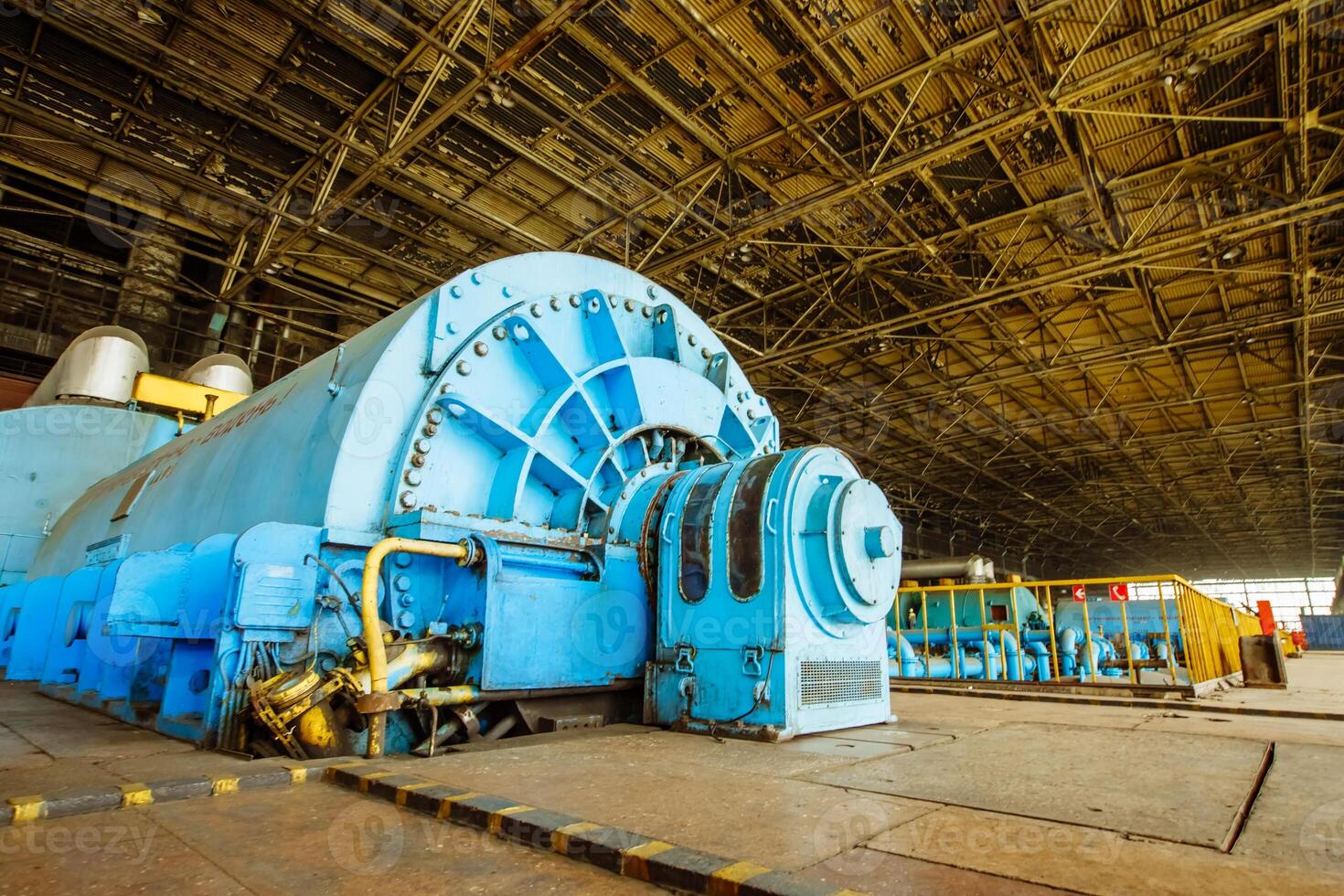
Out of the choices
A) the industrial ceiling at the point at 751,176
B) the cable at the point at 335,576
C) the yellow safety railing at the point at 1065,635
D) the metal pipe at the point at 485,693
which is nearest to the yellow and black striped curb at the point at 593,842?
the metal pipe at the point at 485,693

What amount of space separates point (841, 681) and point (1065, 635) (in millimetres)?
12183

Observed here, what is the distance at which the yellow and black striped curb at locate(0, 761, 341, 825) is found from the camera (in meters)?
1.84

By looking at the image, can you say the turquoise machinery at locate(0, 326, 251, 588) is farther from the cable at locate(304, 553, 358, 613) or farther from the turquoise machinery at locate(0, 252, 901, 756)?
the cable at locate(304, 553, 358, 613)

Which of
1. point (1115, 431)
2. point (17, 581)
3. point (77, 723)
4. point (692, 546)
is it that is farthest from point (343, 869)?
point (1115, 431)

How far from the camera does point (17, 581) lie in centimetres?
774

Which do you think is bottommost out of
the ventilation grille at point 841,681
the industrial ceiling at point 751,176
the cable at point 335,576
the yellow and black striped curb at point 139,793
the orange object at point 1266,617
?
the yellow and black striped curb at point 139,793

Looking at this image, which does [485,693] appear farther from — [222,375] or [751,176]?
[751,176]

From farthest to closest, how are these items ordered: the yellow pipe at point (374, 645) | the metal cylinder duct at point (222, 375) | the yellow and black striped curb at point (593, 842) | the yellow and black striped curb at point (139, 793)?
1. the metal cylinder duct at point (222, 375)
2. the yellow pipe at point (374, 645)
3. the yellow and black striped curb at point (139, 793)
4. the yellow and black striped curb at point (593, 842)

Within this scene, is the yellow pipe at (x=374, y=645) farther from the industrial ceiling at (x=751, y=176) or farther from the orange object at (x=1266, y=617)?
the orange object at (x=1266, y=617)

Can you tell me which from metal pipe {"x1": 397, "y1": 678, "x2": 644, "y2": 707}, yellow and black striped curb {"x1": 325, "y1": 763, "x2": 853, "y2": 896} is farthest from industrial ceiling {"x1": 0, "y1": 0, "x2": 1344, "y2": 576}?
yellow and black striped curb {"x1": 325, "y1": 763, "x2": 853, "y2": 896}

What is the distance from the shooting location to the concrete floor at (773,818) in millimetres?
1523

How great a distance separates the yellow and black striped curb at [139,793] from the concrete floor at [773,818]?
55 millimetres

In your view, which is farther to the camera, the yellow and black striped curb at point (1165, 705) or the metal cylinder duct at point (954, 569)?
the metal cylinder duct at point (954, 569)

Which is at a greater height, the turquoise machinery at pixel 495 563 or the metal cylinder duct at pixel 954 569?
the metal cylinder duct at pixel 954 569
